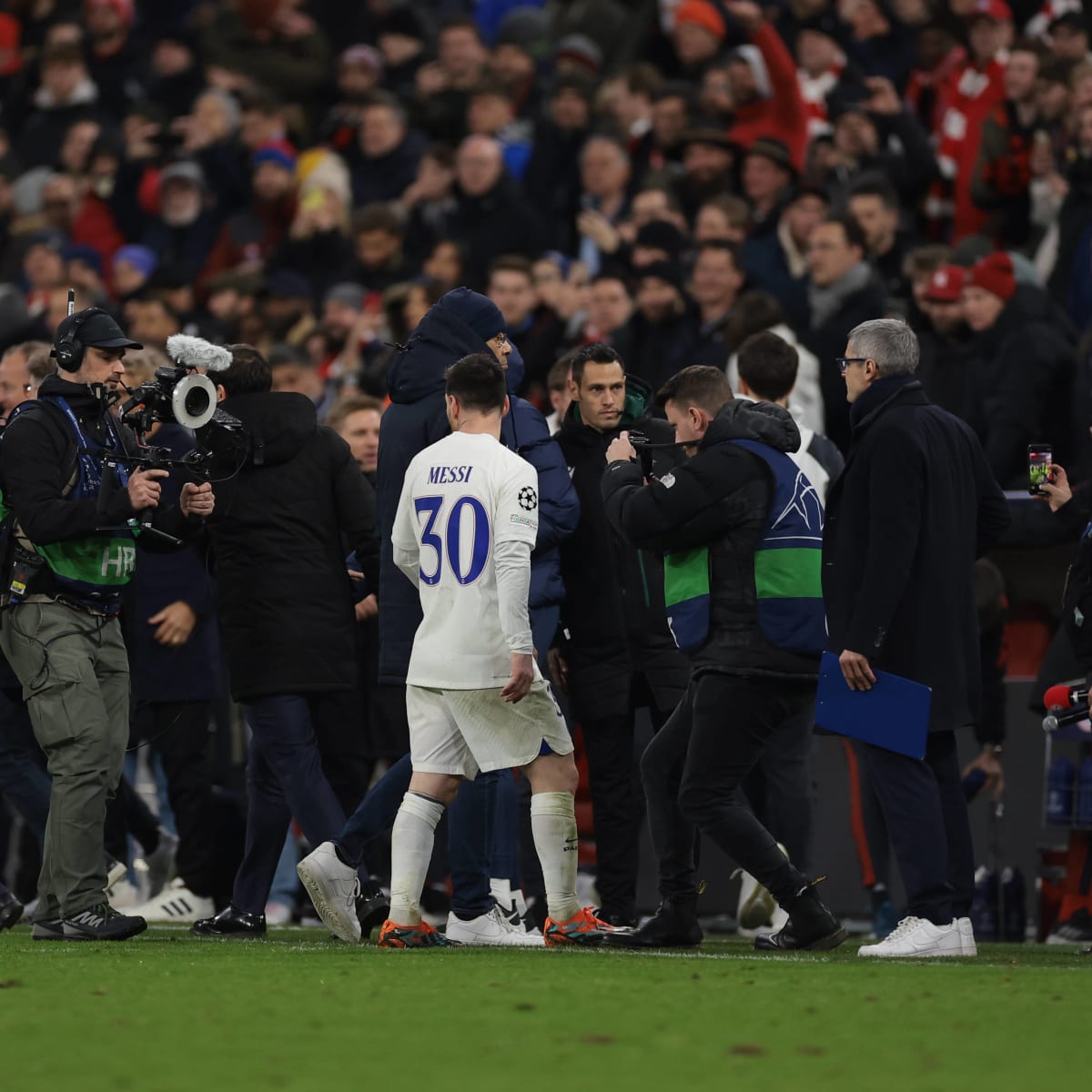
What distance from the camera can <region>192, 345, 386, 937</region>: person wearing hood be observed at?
31.4ft

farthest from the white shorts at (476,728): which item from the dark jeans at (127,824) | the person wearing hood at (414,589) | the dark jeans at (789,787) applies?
the dark jeans at (127,824)

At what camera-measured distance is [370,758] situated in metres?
11.5

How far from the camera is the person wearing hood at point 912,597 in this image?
28.1ft

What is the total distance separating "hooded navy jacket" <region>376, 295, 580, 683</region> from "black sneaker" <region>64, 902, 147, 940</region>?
1.39 m

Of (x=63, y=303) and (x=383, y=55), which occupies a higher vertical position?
(x=383, y=55)

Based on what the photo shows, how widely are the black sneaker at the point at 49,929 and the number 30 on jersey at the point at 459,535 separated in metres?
1.96

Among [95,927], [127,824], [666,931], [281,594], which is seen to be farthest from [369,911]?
[127,824]

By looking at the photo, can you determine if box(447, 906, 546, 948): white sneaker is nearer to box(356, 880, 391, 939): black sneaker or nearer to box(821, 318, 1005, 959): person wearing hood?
box(356, 880, 391, 939): black sneaker

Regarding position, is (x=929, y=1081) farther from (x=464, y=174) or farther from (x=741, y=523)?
(x=464, y=174)

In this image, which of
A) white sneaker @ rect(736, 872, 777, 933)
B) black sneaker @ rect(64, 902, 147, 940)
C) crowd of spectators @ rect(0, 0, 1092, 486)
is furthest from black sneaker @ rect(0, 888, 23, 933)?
crowd of spectators @ rect(0, 0, 1092, 486)

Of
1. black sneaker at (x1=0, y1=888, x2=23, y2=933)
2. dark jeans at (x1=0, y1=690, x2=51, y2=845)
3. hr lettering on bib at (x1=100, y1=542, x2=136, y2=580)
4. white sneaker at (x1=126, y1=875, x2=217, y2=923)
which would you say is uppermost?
hr lettering on bib at (x1=100, y1=542, x2=136, y2=580)

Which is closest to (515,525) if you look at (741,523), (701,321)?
(741,523)

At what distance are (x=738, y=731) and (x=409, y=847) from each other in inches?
50.4

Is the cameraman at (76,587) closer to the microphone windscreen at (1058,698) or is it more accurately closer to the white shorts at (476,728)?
the white shorts at (476,728)
